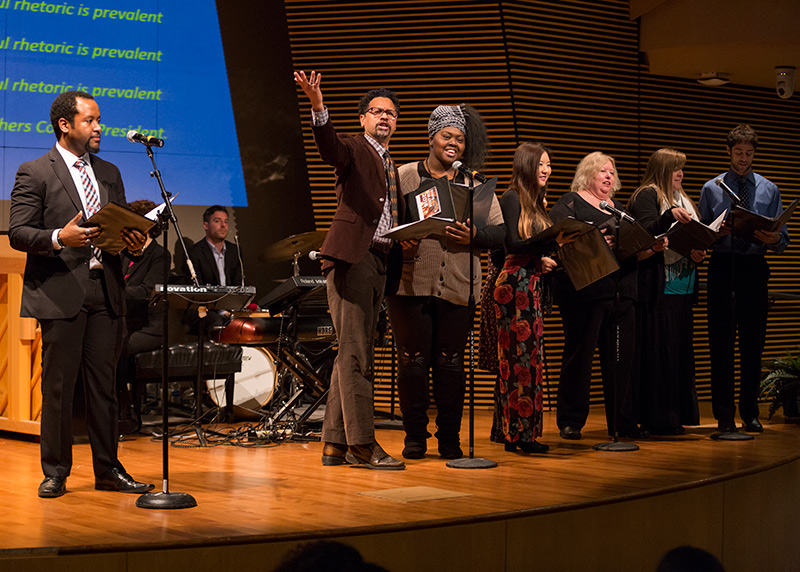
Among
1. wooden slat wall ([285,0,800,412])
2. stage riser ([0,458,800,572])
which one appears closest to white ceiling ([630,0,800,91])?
wooden slat wall ([285,0,800,412])

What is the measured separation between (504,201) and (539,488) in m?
1.63

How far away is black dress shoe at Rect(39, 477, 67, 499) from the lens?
3.70 meters

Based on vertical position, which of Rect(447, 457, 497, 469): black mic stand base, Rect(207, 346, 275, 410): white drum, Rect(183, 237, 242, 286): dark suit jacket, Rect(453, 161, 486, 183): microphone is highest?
Rect(453, 161, 486, 183): microphone

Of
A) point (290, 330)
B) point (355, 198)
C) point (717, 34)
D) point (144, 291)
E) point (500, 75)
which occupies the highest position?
point (717, 34)

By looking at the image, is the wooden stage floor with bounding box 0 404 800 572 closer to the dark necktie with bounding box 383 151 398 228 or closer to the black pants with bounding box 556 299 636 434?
the black pants with bounding box 556 299 636 434

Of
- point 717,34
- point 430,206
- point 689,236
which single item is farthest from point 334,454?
point 717,34

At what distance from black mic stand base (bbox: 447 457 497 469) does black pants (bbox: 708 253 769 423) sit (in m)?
1.88

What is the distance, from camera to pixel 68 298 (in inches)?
146

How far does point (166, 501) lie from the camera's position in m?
3.46

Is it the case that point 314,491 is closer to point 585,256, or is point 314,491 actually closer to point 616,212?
point 585,256

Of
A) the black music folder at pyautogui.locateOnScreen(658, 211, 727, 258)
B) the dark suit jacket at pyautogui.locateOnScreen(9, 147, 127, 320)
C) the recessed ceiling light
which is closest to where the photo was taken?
the dark suit jacket at pyautogui.locateOnScreen(9, 147, 127, 320)

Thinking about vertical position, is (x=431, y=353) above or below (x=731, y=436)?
above

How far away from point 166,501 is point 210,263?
3.37m

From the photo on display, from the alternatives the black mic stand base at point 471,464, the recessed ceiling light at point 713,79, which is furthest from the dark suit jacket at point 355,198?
the recessed ceiling light at point 713,79
